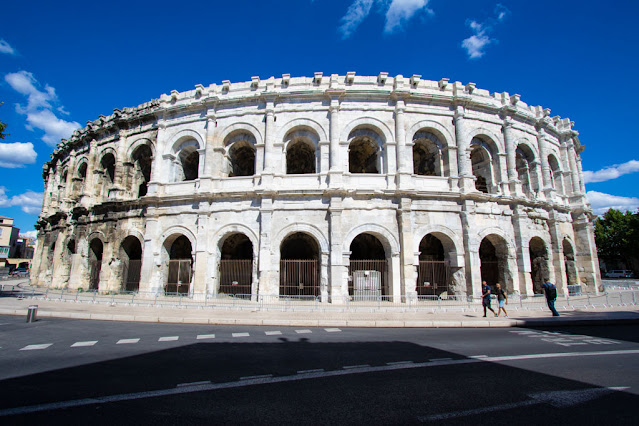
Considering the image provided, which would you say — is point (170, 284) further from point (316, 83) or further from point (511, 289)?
point (511, 289)

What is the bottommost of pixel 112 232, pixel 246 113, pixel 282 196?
pixel 112 232

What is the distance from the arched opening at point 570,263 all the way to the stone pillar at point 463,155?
7896mm

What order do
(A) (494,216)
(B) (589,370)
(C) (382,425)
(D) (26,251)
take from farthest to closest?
(D) (26,251) → (A) (494,216) → (B) (589,370) → (C) (382,425)

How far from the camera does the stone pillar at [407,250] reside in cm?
1302

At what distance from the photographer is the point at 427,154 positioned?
54.2ft

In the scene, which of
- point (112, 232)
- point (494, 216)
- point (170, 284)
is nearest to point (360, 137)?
point (494, 216)

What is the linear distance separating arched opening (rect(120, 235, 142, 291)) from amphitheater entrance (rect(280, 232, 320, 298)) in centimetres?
780

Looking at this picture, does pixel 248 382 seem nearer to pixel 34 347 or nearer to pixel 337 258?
pixel 34 347

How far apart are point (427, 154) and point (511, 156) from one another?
14.0ft

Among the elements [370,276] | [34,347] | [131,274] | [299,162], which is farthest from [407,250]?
[131,274]

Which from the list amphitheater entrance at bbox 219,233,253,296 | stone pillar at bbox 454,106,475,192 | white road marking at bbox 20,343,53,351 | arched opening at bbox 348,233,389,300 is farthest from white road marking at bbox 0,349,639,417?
amphitheater entrance at bbox 219,233,253,296

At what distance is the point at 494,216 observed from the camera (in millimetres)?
14734

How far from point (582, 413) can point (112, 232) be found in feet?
64.4

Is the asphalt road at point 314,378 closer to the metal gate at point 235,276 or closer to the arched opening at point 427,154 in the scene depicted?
the metal gate at point 235,276
